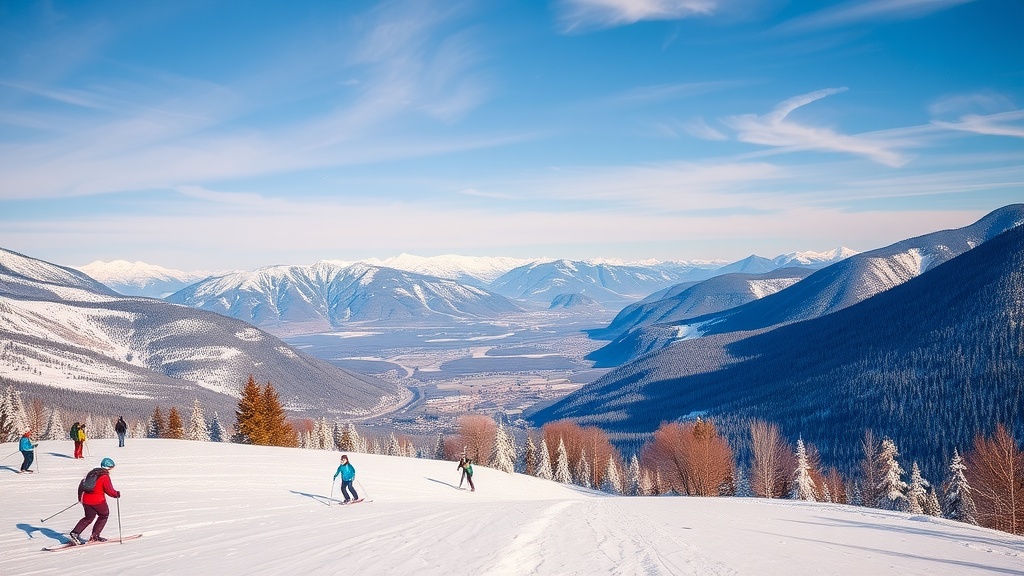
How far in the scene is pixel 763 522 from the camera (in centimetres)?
1933

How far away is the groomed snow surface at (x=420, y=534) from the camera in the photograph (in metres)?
11.5

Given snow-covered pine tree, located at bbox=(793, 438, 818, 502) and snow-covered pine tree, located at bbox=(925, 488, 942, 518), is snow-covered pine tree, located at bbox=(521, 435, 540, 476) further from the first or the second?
snow-covered pine tree, located at bbox=(925, 488, 942, 518)

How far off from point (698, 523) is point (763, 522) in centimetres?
300

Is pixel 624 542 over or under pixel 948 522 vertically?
over

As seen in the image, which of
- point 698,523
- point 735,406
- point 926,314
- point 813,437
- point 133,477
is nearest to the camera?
point 698,523

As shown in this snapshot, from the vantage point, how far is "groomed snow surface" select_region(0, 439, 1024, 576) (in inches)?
Answer: 453

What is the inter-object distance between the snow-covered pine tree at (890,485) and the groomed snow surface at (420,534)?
25.3 m

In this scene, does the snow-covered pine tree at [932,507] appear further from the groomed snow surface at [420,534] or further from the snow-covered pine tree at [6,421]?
the snow-covered pine tree at [6,421]

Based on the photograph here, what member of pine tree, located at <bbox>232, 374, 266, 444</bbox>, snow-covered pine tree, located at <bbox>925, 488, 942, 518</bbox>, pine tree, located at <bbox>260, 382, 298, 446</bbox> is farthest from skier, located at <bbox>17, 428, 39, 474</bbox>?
snow-covered pine tree, located at <bbox>925, 488, 942, 518</bbox>

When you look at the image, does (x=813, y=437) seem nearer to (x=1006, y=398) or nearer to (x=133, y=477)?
(x=1006, y=398)

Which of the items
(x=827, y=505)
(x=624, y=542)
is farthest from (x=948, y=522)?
(x=624, y=542)

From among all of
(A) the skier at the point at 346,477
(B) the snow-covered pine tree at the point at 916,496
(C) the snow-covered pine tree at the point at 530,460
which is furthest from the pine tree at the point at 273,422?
(B) the snow-covered pine tree at the point at 916,496

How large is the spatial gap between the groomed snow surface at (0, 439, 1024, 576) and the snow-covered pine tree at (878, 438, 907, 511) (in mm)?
25341

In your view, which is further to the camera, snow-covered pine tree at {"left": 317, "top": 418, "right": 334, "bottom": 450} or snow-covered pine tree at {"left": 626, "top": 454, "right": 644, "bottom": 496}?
snow-covered pine tree at {"left": 317, "top": 418, "right": 334, "bottom": 450}
